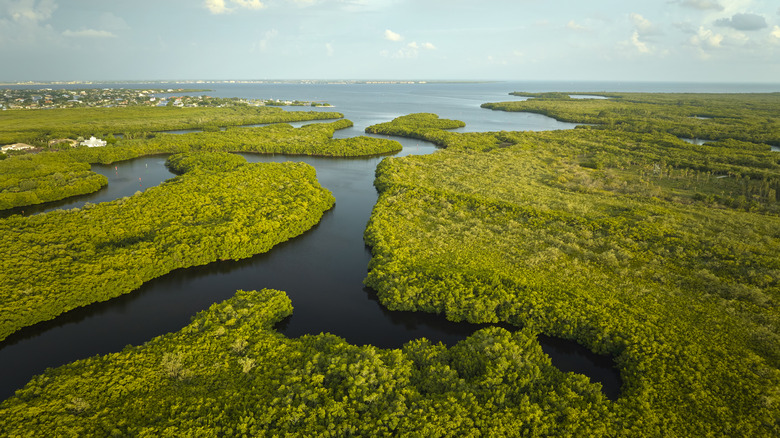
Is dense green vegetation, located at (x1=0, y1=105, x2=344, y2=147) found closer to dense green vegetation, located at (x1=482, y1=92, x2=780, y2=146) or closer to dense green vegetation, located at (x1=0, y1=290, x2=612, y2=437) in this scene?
dense green vegetation, located at (x1=0, y1=290, x2=612, y2=437)

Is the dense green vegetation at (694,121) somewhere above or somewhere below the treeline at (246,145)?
above

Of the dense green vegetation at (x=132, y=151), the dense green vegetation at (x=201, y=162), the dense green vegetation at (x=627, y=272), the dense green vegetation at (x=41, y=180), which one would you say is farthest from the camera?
the dense green vegetation at (x=201, y=162)

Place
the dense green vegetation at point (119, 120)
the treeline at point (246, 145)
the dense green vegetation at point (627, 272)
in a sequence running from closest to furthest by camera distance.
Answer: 1. the dense green vegetation at point (627, 272)
2. the treeline at point (246, 145)
3. the dense green vegetation at point (119, 120)

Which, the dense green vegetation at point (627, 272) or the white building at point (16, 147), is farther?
the white building at point (16, 147)

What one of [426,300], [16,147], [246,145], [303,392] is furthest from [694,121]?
[16,147]

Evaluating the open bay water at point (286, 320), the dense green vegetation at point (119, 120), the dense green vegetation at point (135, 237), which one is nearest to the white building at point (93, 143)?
the dense green vegetation at point (119, 120)

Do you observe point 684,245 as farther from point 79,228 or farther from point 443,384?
point 79,228

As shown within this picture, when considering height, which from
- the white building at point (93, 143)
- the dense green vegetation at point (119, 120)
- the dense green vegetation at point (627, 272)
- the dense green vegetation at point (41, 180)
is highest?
the dense green vegetation at point (119, 120)

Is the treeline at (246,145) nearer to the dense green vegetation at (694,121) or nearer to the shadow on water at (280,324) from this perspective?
the shadow on water at (280,324)
